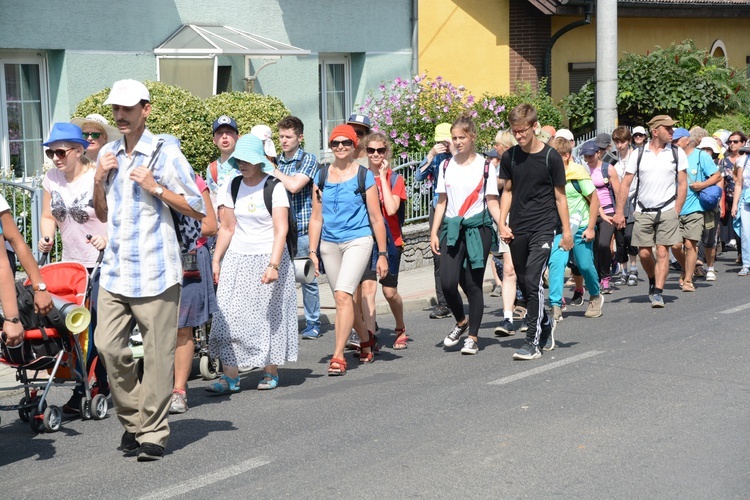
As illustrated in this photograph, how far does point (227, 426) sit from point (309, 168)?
315 cm

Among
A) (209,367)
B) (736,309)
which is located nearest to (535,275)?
(209,367)

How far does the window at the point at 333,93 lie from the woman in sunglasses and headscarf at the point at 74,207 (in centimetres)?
1212

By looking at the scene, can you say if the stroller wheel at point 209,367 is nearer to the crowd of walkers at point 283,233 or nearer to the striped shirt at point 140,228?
the crowd of walkers at point 283,233

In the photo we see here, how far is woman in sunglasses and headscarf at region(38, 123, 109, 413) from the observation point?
25.0ft

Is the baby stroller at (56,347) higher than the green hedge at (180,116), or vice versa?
the green hedge at (180,116)

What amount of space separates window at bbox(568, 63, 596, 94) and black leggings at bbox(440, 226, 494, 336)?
15.8 meters

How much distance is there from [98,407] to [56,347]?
600mm

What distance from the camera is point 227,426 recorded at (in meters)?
7.28

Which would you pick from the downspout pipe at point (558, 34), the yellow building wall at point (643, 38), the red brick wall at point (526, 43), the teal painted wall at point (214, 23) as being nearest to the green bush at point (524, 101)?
the red brick wall at point (526, 43)

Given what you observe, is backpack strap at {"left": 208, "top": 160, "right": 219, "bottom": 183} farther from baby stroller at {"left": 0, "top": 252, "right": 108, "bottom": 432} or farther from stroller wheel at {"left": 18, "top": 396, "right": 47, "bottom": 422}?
stroller wheel at {"left": 18, "top": 396, "right": 47, "bottom": 422}

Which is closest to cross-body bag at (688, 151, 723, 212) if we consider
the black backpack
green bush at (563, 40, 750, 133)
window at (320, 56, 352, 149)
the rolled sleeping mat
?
the rolled sleeping mat

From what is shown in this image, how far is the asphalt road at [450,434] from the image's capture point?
5.95 metres

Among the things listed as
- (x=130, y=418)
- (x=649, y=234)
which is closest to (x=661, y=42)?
(x=649, y=234)

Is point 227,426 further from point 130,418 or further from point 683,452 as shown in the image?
point 683,452
